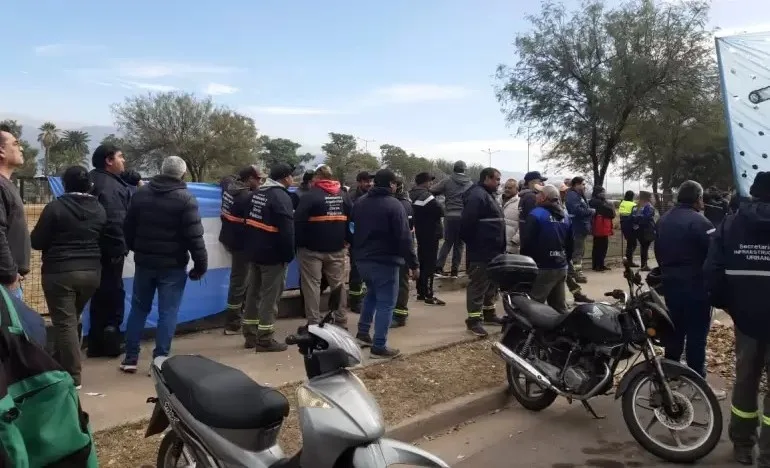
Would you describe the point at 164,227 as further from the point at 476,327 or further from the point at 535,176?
the point at 535,176

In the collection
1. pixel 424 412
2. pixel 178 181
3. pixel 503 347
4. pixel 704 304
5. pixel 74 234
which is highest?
pixel 178 181

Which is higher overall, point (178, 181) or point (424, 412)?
point (178, 181)

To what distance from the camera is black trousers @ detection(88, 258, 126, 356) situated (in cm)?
631

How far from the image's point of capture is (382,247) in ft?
21.6

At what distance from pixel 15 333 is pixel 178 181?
3.81 meters

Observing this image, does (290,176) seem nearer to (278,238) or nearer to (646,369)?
(278,238)

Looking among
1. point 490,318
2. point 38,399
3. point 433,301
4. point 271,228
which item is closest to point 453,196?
point 433,301

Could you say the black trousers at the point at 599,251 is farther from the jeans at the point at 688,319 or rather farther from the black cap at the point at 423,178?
the jeans at the point at 688,319

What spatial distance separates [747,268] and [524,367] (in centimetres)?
182

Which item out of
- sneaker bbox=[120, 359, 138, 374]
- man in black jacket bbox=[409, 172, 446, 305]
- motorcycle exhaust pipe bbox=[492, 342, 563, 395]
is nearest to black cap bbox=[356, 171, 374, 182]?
man in black jacket bbox=[409, 172, 446, 305]

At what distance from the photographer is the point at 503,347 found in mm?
5570

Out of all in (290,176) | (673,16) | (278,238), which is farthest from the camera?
(673,16)

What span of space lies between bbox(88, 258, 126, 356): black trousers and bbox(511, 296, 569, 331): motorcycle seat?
3727mm

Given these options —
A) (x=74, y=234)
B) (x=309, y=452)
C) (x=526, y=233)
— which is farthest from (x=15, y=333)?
(x=526, y=233)
